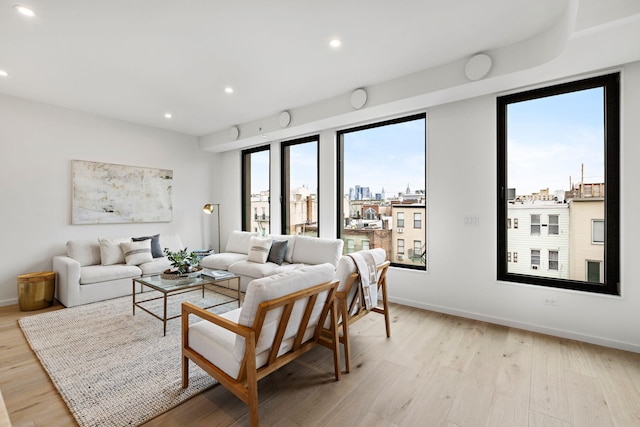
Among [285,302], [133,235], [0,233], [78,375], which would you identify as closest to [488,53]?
[285,302]

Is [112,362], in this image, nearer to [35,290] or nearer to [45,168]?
[35,290]

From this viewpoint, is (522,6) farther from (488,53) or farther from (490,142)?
(490,142)

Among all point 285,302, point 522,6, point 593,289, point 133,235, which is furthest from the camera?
point 133,235

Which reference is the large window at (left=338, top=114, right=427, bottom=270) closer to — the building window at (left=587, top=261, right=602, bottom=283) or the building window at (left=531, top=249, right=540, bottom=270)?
the building window at (left=531, top=249, right=540, bottom=270)

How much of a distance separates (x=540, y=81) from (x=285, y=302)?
3.29 metres

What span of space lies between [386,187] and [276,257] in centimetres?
196

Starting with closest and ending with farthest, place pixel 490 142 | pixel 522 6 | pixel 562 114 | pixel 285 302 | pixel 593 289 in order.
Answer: pixel 285 302
pixel 522 6
pixel 593 289
pixel 562 114
pixel 490 142

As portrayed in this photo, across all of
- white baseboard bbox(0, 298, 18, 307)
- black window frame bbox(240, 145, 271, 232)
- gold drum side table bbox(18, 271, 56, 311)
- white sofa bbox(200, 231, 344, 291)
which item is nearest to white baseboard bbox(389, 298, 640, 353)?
white sofa bbox(200, 231, 344, 291)

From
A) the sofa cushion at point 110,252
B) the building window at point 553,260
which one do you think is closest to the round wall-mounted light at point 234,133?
the sofa cushion at point 110,252

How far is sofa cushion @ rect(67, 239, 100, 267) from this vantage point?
4.20 metres

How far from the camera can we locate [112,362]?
8.04ft

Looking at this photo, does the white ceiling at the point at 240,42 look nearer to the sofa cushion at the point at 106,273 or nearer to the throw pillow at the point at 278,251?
the throw pillow at the point at 278,251

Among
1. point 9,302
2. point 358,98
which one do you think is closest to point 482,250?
point 358,98

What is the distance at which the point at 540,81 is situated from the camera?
2.92 metres
